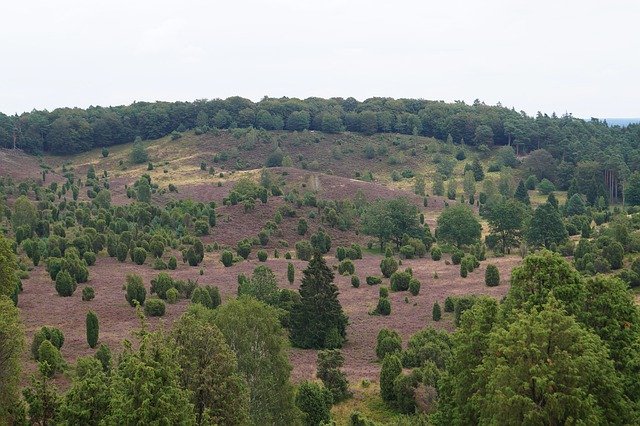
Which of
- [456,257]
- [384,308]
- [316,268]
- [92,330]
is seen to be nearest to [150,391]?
[92,330]

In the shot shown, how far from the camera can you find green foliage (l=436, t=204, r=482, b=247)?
68.2 metres

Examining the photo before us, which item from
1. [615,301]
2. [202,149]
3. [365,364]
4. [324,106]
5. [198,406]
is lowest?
[365,364]

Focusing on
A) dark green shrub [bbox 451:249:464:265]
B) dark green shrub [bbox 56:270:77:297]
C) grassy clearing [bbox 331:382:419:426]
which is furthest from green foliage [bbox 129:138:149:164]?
grassy clearing [bbox 331:382:419:426]

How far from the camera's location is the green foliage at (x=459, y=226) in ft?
224

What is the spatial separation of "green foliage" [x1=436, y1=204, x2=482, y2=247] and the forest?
0.73 ft

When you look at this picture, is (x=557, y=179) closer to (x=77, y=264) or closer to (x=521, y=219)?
(x=521, y=219)

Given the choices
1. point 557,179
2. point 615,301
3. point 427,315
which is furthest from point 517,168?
point 615,301

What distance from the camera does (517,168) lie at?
113 meters

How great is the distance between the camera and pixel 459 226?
68.5 meters

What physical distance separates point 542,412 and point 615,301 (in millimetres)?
5583

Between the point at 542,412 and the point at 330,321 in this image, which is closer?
the point at 542,412

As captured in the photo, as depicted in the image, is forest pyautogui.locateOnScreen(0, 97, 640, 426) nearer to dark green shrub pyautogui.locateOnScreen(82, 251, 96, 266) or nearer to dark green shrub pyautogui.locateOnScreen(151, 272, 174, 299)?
dark green shrub pyautogui.locateOnScreen(151, 272, 174, 299)

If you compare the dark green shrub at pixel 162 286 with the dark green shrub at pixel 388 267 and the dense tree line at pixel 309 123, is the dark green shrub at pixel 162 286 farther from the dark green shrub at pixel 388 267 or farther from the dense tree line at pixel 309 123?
the dense tree line at pixel 309 123

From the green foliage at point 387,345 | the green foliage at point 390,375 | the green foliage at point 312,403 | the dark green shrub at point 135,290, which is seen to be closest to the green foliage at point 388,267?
the green foliage at point 387,345
